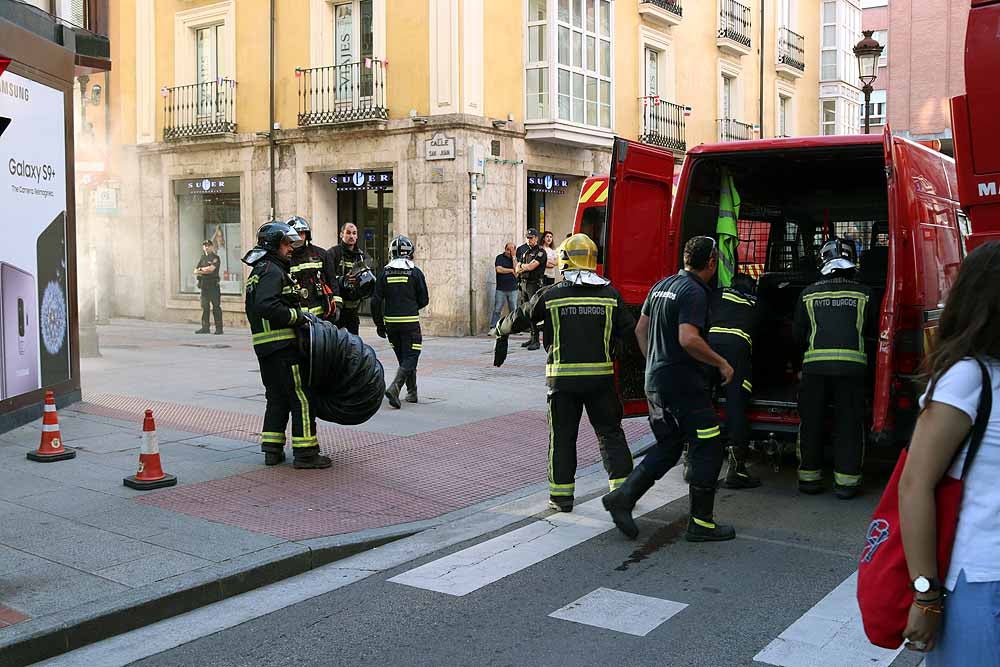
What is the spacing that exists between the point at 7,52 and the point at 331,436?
4364 mm

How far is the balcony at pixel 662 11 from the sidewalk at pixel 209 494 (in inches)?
540

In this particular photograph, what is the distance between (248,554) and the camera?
5473 mm

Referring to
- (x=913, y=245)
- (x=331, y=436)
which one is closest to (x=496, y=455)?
(x=331, y=436)

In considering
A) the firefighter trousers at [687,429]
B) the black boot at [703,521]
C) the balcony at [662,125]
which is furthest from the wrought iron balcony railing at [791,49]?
the black boot at [703,521]

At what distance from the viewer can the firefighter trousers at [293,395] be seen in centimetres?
756

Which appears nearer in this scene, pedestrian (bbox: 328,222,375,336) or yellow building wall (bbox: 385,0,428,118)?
pedestrian (bbox: 328,222,375,336)

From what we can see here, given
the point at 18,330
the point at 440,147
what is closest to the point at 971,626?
the point at 18,330

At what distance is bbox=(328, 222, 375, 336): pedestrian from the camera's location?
10133mm

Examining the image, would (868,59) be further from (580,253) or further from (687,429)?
(687,429)

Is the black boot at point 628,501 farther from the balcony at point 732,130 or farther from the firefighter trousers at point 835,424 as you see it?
the balcony at point 732,130

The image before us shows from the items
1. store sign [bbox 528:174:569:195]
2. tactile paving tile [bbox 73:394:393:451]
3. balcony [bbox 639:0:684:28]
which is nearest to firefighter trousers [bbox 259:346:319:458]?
tactile paving tile [bbox 73:394:393:451]

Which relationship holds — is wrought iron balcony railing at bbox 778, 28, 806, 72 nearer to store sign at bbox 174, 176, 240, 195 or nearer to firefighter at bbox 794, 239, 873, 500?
store sign at bbox 174, 176, 240, 195

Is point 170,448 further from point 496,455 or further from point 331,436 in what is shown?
point 496,455

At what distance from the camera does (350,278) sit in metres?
10.2
